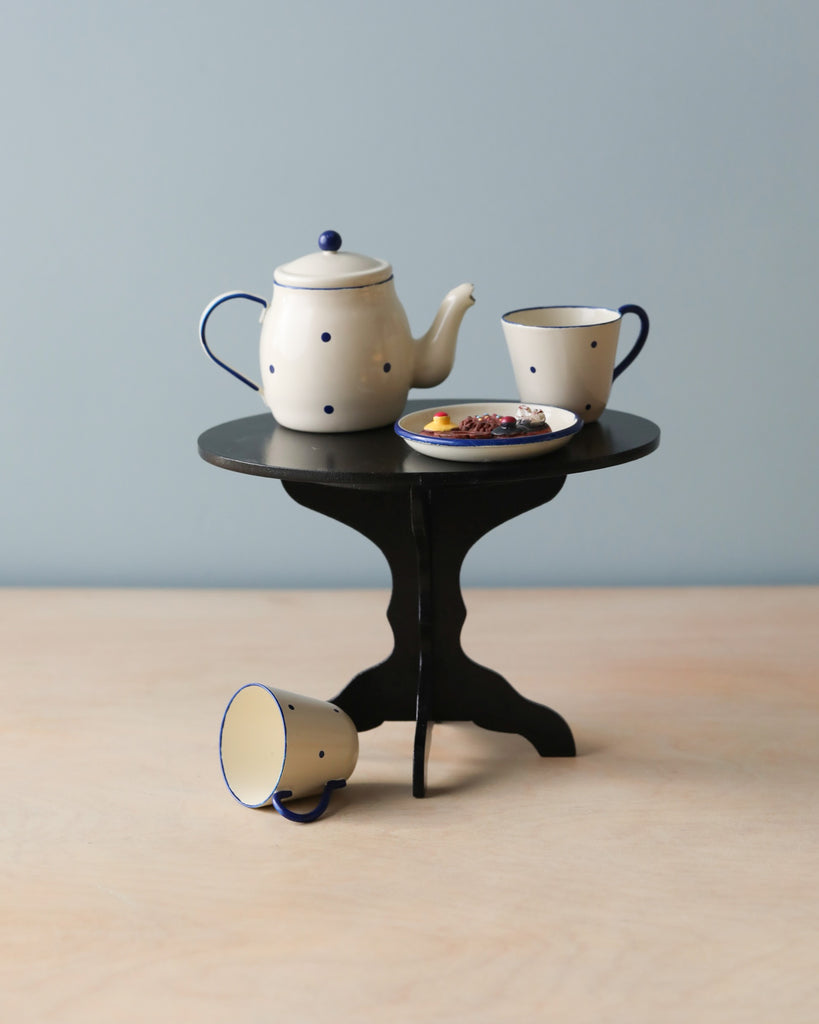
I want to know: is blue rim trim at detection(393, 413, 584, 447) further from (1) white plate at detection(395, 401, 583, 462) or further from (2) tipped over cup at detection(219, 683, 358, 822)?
(2) tipped over cup at detection(219, 683, 358, 822)

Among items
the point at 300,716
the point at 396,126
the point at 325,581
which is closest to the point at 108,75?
the point at 396,126

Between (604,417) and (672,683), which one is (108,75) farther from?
(672,683)

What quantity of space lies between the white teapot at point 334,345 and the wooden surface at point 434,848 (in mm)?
411

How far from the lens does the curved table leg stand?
1.33 metres

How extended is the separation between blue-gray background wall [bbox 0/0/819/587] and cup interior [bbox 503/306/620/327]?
21.7 inches

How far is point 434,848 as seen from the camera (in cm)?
119

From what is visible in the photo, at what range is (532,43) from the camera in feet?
6.09

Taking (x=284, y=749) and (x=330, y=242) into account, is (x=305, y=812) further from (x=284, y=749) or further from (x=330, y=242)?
(x=330, y=242)

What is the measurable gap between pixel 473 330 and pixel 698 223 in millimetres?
386

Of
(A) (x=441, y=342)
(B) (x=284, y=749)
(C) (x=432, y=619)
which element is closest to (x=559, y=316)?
(A) (x=441, y=342)

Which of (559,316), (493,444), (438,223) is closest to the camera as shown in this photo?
(493,444)

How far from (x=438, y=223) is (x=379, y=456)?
827 millimetres

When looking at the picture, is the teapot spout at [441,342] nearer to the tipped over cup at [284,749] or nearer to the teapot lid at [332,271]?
the teapot lid at [332,271]

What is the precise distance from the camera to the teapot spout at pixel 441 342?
134 centimetres
